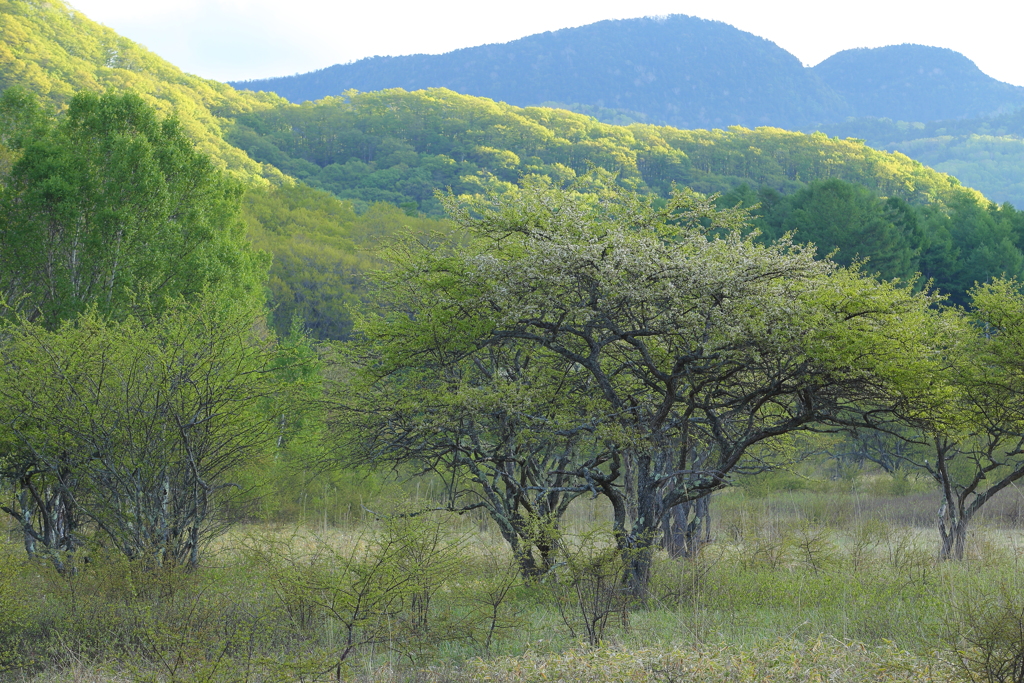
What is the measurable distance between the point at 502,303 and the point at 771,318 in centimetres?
336

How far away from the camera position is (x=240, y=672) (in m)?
6.66

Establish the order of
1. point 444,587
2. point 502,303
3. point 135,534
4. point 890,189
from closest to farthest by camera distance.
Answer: point 135,534, point 502,303, point 444,587, point 890,189

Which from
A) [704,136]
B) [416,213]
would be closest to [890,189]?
[704,136]

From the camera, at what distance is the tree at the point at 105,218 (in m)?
18.4

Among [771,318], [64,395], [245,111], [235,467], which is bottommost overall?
[235,467]

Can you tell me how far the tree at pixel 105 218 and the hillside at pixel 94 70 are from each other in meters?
29.4

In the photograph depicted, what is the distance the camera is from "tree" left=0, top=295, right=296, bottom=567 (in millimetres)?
8906

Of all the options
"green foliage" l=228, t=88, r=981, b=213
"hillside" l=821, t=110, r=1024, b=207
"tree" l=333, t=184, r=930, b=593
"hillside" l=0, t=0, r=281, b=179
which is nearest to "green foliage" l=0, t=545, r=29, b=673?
"tree" l=333, t=184, r=930, b=593

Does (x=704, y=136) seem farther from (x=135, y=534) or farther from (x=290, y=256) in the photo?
(x=135, y=534)

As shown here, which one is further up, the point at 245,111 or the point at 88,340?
the point at 245,111

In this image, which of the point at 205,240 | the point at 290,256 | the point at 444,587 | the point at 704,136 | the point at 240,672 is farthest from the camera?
the point at 704,136

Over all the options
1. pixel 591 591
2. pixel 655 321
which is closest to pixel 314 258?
pixel 655 321

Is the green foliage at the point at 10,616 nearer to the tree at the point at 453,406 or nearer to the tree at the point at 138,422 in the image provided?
the tree at the point at 138,422

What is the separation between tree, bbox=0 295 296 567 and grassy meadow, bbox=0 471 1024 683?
1.98 feet
